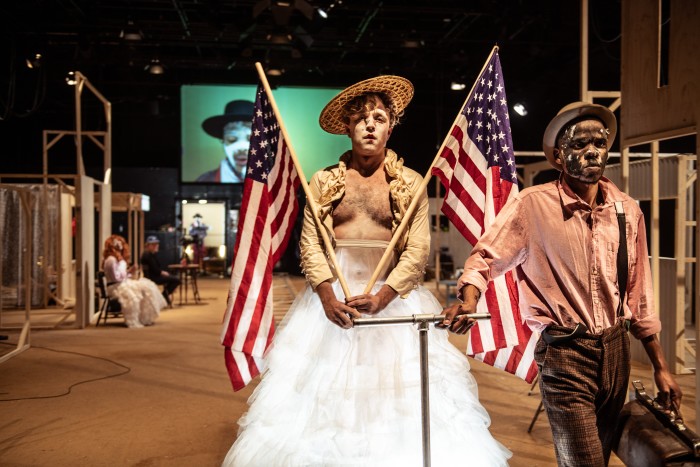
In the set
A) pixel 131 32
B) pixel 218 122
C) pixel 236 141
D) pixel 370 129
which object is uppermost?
pixel 131 32

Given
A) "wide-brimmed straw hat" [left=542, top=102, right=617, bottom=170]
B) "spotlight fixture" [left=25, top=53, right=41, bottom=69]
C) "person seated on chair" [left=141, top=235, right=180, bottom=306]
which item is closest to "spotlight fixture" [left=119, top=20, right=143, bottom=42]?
"spotlight fixture" [left=25, top=53, right=41, bottom=69]

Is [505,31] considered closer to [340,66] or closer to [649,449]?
[340,66]

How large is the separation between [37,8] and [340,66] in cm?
764

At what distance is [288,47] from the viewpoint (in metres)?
13.7

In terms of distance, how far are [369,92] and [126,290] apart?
25.8ft

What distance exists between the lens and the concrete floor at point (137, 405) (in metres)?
4.29

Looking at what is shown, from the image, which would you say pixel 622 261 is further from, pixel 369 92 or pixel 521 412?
pixel 521 412

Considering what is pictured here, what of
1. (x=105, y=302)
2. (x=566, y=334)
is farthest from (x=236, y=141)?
(x=566, y=334)

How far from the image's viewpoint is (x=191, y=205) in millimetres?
21141

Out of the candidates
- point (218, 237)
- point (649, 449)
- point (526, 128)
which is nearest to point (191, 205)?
point (218, 237)

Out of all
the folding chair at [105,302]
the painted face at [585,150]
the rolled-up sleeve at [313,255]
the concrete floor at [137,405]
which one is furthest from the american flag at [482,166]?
the folding chair at [105,302]

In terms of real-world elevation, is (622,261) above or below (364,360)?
above

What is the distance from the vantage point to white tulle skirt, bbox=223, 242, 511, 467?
330 cm

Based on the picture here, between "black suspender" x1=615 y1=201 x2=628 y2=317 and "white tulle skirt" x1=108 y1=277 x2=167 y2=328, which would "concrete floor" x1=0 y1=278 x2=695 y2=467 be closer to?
"white tulle skirt" x1=108 y1=277 x2=167 y2=328
